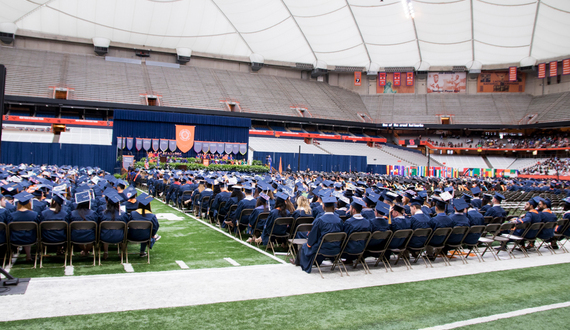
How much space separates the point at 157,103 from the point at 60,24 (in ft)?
42.7

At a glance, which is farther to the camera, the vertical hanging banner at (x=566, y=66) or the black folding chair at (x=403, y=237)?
the vertical hanging banner at (x=566, y=66)

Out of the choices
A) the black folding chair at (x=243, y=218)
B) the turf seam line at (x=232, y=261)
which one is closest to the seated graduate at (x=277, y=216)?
the turf seam line at (x=232, y=261)

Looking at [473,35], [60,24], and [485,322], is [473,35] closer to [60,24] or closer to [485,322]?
[60,24]

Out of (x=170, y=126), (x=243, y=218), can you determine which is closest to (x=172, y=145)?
(x=170, y=126)

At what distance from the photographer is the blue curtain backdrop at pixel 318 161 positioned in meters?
39.3

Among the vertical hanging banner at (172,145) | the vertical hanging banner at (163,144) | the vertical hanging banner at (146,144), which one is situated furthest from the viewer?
the vertical hanging banner at (172,145)

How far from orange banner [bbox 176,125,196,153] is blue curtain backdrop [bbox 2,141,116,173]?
5.38 metres

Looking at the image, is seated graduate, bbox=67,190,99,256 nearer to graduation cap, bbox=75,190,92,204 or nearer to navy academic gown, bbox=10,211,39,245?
graduation cap, bbox=75,190,92,204

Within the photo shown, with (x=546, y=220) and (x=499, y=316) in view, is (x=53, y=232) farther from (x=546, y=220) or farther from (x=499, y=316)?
(x=546, y=220)

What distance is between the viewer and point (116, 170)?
3222cm

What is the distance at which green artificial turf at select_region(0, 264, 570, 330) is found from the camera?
4207 mm

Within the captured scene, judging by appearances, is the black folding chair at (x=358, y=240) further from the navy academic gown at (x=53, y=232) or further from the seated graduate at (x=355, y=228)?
the navy academic gown at (x=53, y=232)

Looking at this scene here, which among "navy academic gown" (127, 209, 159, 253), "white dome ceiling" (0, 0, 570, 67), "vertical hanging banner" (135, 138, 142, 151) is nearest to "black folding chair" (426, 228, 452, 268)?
"navy academic gown" (127, 209, 159, 253)

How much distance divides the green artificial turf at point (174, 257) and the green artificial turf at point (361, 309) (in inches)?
74.2
